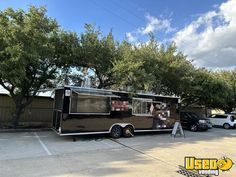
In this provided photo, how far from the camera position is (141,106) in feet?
45.4

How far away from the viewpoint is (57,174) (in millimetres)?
6191

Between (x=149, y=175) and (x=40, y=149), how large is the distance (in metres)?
4.87

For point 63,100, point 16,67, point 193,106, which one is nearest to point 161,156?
point 63,100

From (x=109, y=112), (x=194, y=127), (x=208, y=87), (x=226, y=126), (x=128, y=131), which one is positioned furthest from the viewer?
(x=226, y=126)

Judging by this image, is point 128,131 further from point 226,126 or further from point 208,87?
point 226,126

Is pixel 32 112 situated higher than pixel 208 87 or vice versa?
pixel 208 87

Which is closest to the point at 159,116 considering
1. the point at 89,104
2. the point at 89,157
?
the point at 89,104

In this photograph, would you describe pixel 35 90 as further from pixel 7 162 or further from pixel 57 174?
pixel 57 174

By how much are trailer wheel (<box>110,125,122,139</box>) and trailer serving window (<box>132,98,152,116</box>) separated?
4.37ft

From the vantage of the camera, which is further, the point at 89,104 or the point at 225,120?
the point at 225,120

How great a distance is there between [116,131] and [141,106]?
2289mm

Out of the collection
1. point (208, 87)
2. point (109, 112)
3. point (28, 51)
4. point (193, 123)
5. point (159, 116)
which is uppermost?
point (28, 51)

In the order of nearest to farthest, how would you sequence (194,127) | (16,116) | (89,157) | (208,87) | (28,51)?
1. (89,157)
2. (28,51)
3. (16,116)
4. (194,127)
5. (208,87)

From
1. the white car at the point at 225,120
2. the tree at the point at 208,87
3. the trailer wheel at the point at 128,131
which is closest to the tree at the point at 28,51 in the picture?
the trailer wheel at the point at 128,131
